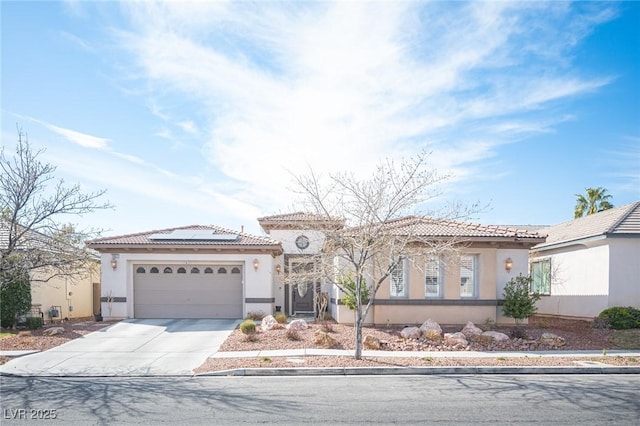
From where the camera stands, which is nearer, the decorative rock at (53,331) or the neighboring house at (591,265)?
the decorative rock at (53,331)

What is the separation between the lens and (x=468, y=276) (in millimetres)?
16922

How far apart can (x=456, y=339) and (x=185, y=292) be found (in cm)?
1135

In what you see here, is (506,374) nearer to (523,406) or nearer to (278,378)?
(523,406)

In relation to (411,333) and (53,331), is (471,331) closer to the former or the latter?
(411,333)

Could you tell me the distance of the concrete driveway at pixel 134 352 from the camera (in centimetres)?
1060

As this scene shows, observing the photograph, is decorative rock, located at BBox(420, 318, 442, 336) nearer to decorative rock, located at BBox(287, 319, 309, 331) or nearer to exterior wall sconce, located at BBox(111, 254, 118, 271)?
decorative rock, located at BBox(287, 319, 309, 331)

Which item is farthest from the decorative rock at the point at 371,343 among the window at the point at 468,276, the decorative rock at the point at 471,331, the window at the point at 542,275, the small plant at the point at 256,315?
the window at the point at 542,275

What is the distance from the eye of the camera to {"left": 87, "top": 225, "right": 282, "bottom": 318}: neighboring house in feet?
59.9

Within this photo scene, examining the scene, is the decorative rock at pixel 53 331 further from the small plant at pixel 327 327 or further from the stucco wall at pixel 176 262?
the small plant at pixel 327 327

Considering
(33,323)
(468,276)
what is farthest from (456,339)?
(33,323)

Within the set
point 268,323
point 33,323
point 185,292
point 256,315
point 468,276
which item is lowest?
point 256,315

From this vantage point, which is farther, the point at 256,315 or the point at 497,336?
the point at 256,315

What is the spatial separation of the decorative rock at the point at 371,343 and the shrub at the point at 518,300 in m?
5.84

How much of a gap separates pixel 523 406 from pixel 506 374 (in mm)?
2842
